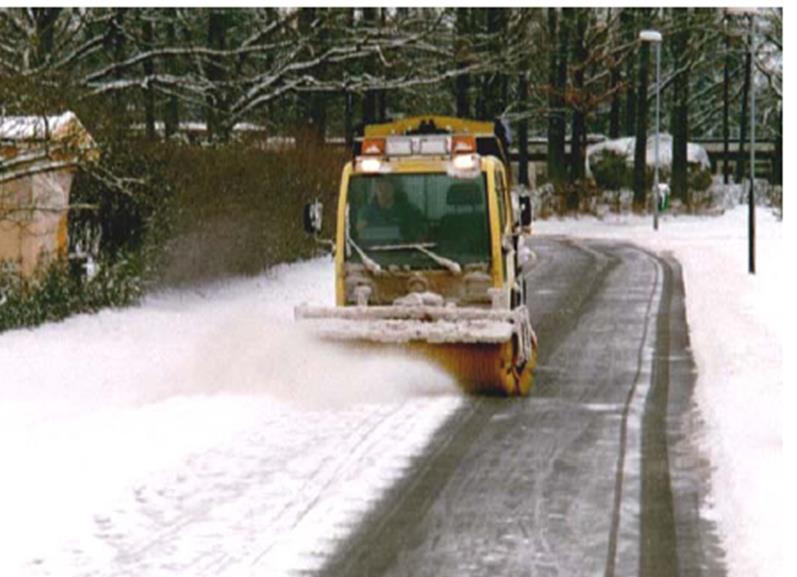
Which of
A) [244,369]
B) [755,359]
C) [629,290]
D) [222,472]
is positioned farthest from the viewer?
[629,290]

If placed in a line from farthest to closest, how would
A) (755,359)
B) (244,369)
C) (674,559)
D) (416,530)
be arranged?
(755,359) < (244,369) < (416,530) < (674,559)

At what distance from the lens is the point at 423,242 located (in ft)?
47.7

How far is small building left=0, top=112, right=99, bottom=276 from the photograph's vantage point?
1631cm

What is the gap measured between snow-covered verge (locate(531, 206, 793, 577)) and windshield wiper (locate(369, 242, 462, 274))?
2774mm

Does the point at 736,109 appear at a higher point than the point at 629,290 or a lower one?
higher

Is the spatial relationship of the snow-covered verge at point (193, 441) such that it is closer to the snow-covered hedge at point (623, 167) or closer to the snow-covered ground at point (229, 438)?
the snow-covered ground at point (229, 438)

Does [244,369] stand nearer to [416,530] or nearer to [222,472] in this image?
[222,472]

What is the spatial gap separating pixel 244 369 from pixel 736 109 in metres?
63.9

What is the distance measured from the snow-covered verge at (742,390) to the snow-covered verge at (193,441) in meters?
2.38

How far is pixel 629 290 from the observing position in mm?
26219

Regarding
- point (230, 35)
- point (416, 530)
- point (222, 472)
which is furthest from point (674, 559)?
point (230, 35)

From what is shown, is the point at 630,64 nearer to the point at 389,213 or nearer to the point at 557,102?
the point at 557,102

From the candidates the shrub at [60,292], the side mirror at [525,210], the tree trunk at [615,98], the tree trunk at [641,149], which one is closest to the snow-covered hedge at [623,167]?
the tree trunk at [615,98]

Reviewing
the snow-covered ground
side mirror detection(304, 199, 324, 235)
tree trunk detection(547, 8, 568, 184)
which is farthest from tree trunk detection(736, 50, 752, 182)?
side mirror detection(304, 199, 324, 235)
